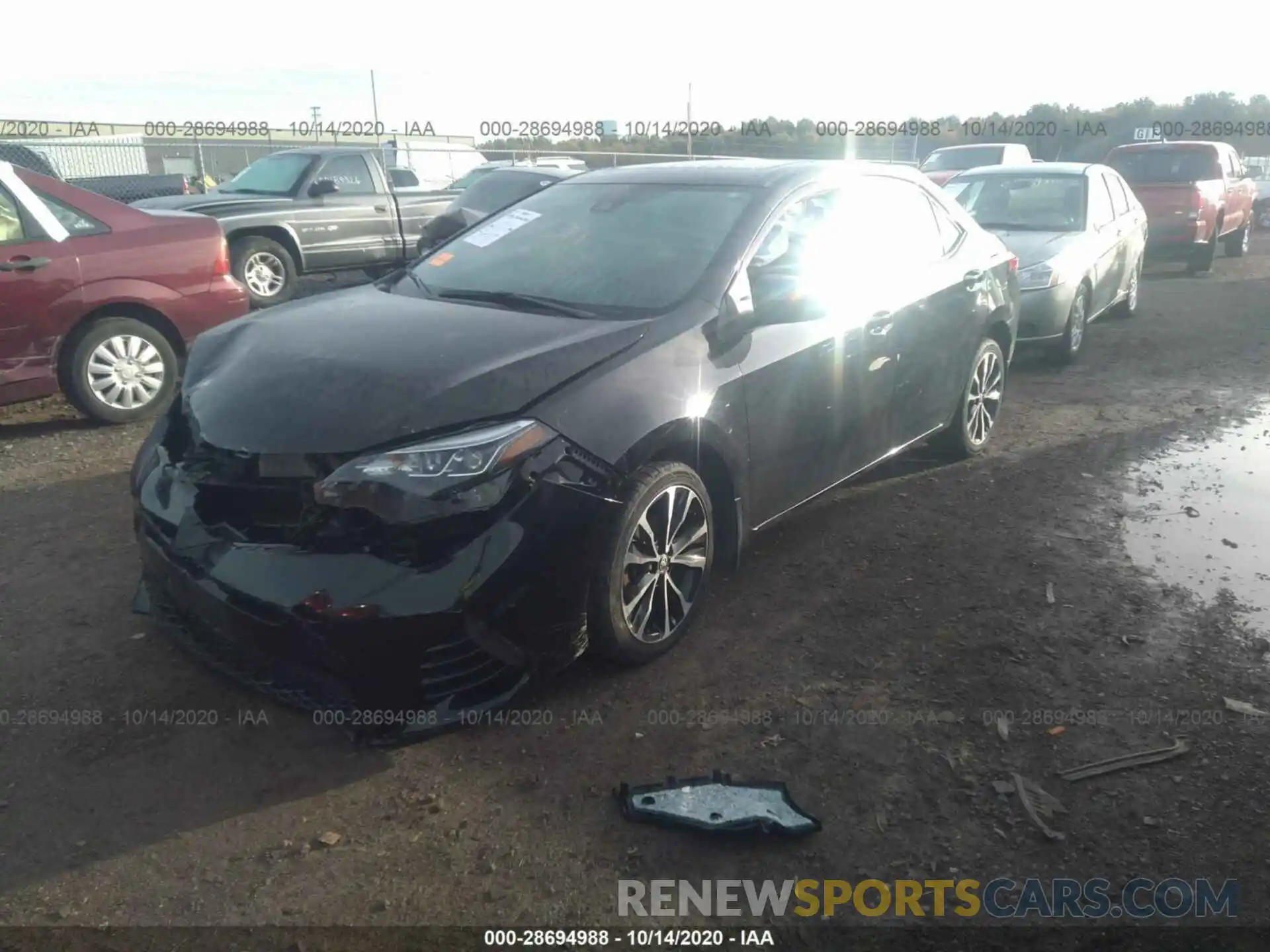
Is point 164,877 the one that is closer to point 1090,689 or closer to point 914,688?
point 914,688

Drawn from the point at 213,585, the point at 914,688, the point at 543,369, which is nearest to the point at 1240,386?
the point at 914,688

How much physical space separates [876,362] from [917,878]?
253 cm

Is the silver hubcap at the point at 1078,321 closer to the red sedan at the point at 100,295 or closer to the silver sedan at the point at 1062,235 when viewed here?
the silver sedan at the point at 1062,235

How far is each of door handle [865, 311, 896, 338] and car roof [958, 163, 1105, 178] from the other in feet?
19.6

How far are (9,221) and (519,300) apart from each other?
396 centimetres

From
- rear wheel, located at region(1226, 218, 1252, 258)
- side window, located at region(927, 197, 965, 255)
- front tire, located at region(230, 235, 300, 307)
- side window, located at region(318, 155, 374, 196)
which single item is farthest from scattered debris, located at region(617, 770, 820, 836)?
rear wheel, located at region(1226, 218, 1252, 258)

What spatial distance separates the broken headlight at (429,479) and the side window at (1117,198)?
28.4 feet

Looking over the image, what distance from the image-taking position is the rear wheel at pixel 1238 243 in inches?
690

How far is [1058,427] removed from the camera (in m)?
6.76

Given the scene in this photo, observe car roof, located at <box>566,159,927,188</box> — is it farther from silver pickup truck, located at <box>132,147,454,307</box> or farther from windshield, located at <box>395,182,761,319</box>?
silver pickup truck, located at <box>132,147,454,307</box>

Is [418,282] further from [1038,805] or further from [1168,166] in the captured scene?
[1168,166]

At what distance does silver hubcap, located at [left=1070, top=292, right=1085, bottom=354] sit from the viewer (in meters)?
8.50

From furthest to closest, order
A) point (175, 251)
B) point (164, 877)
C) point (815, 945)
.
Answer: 1. point (175, 251)
2. point (164, 877)
3. point (815, 945)

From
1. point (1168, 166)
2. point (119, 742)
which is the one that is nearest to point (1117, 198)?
point (1168, 166)
